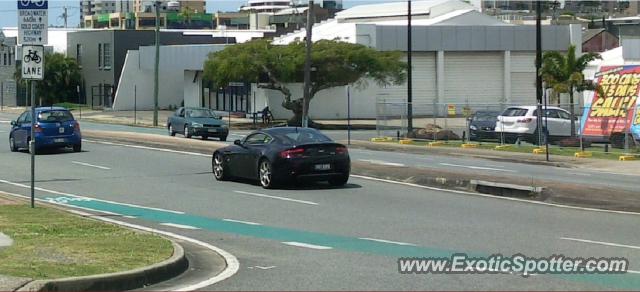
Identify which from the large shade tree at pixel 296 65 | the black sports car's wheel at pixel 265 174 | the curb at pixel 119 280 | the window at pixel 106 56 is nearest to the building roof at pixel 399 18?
the large shade tree at pixel 296 65

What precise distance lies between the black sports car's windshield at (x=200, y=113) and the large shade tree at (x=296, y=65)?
41.8ft

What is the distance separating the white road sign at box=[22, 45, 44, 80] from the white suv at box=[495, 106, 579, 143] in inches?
1042

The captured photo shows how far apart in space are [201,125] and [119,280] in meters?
36.0

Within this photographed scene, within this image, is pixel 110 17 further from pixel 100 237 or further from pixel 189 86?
pixel 100 237

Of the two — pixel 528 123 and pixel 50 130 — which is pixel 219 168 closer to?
pixel 50 130

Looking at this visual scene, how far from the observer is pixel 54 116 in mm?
35031

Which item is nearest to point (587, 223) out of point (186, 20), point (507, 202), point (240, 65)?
point (507, 202)

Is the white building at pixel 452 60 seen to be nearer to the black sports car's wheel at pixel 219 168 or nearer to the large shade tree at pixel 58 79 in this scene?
the large shade tree at pixel 58 79

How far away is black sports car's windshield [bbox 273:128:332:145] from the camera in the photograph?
22.7m

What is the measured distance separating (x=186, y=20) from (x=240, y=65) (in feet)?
403

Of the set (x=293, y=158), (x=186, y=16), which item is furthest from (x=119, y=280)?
(x=186, y=16)

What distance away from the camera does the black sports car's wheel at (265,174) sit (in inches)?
889

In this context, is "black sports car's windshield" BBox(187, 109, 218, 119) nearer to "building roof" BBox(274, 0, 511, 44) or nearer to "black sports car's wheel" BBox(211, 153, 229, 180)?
Result: "black sports car's wheel" BBox(211, 153, 229, 180)

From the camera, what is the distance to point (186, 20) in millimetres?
180375
